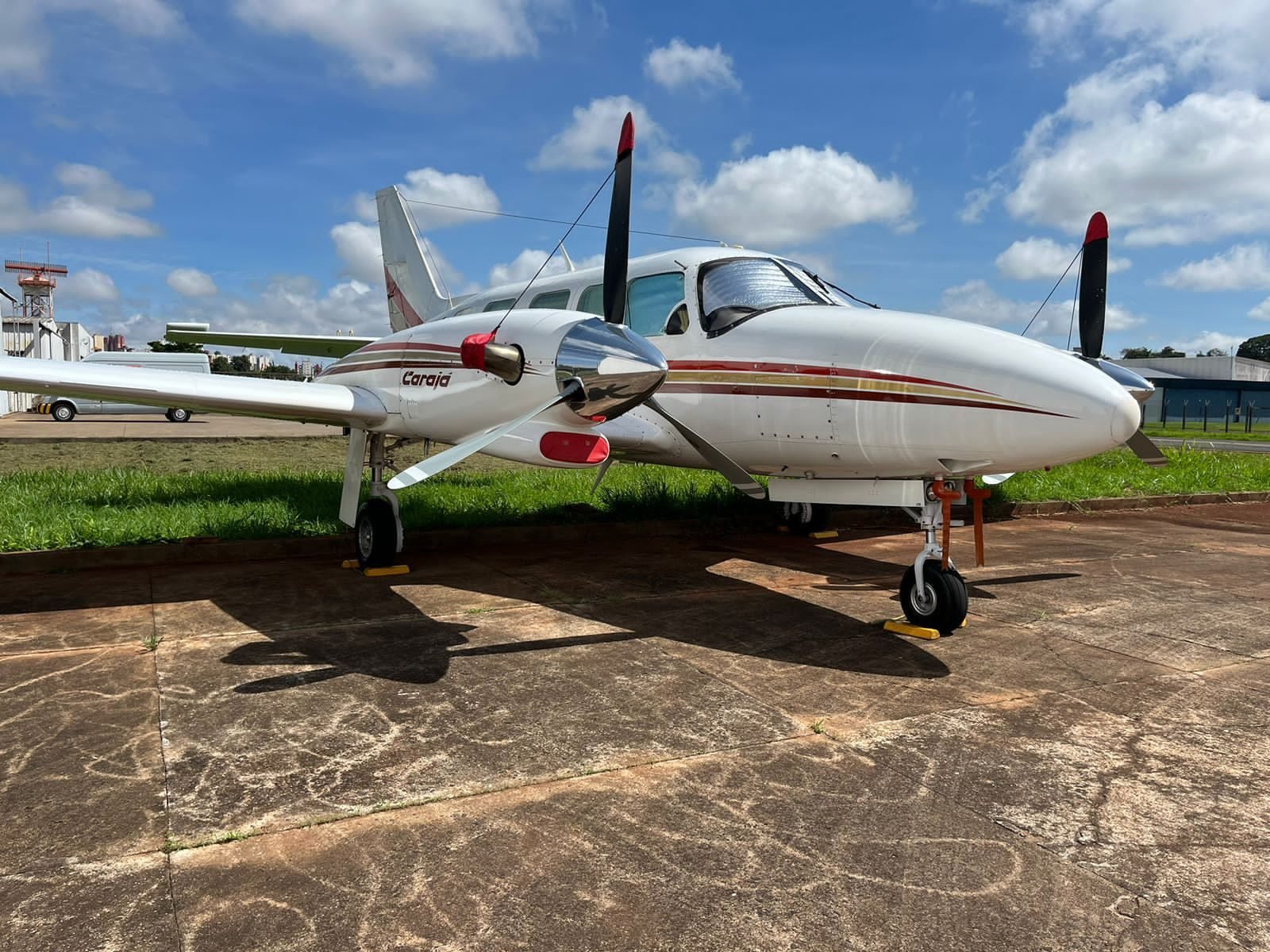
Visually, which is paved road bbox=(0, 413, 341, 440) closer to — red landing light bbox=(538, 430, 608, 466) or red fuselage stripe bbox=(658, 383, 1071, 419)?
red fuselage stripe bbox=(658, 383, 1071, 419)

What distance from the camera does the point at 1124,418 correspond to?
5.01 meters

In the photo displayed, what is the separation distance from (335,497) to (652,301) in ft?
19.7

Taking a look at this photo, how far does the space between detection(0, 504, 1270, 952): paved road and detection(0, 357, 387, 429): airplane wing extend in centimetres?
157

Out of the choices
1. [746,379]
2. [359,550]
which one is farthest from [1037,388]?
[359,550]

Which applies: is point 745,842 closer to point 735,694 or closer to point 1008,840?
point 1008,840

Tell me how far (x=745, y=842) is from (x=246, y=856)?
5.70 ft

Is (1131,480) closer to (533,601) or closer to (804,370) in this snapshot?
(804,370)

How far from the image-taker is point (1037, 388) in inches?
201

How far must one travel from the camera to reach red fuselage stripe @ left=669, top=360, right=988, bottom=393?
5422 millimetres

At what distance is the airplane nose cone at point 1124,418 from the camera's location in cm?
500

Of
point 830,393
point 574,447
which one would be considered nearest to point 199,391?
point 574,447

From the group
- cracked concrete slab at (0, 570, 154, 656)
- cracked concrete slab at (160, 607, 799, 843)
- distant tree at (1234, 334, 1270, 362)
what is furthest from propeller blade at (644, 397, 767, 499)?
distant tree at (1234, 334, 1270, 362)

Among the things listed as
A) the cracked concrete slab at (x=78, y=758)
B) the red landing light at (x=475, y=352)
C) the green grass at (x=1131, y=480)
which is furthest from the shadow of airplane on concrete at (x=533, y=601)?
the green grass at (x=1131, y=480)

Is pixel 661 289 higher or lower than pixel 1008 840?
higher
